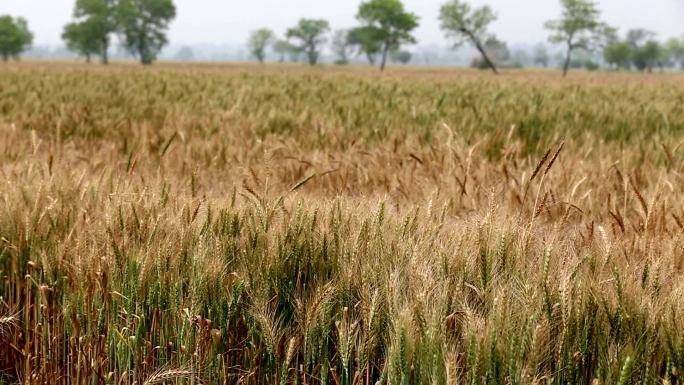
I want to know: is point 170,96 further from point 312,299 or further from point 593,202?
point 312,299

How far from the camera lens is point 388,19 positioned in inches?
2832

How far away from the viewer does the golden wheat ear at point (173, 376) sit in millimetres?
1348

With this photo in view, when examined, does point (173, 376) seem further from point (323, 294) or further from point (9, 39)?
point (9, 39)

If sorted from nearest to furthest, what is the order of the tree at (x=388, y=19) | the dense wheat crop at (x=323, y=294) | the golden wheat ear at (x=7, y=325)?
the dense wheat crop at (x=323, y=294)
the golden wheat ear at (x=7, y=325)
the tree at (x=388, y=19)

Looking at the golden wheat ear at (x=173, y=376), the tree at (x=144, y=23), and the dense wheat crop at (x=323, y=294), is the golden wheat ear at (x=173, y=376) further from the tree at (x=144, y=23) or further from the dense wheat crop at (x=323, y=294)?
the tree at (x=144, y=23)

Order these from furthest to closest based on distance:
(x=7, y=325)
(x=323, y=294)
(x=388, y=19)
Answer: (x=388, y=19)
(x=7, y=325)
(x=323, y=294)

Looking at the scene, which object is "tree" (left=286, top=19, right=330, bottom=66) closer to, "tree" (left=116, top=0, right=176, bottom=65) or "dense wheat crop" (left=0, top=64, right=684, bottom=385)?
"tree" (left=116, top=0, right=176, bottom=65)

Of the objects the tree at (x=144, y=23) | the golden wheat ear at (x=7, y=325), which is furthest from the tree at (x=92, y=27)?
the golden wheat ear at (x=7, y=325)

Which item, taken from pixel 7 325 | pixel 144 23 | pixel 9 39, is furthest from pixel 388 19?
pixel 7 325

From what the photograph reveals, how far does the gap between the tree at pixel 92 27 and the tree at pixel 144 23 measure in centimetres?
158

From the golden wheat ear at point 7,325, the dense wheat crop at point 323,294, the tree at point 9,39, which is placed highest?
the tree at point 9,39

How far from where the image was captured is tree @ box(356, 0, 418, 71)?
71.1 m

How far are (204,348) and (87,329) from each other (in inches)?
14.1

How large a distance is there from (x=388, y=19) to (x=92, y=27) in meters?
35.0
